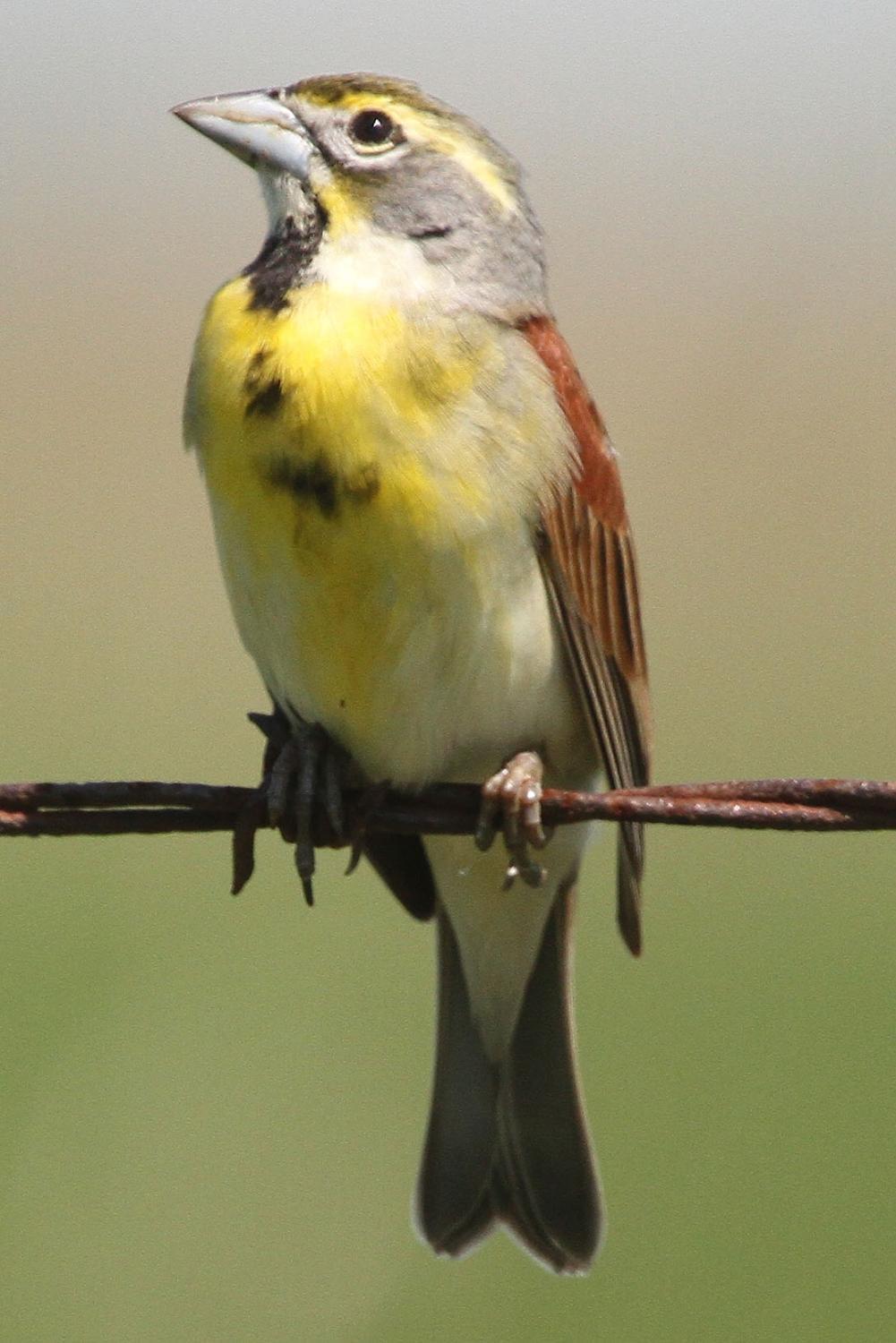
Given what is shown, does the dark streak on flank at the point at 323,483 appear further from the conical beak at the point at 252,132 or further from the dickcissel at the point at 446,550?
the conical beak at the point at 252,132

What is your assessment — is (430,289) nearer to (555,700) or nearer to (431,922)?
(555,700)

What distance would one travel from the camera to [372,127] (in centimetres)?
468

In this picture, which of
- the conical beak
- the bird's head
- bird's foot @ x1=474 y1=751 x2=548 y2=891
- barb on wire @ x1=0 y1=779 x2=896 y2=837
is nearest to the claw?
bird's foot @ x1=474 y1=751 x2=548 y2=891

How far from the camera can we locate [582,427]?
4496 millimetres

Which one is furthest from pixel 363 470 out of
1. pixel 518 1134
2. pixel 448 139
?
pixel 518 1134

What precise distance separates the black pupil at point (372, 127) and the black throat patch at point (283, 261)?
22 cm

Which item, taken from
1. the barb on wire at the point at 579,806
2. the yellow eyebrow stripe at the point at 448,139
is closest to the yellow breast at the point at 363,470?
the yellow eyebrow stripe at the point at 448,139

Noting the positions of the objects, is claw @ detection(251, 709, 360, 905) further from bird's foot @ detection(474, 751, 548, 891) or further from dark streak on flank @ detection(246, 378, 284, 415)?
dark streak on flank @ detection(246, 378, 284, 415)

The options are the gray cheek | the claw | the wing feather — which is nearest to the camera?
the claw

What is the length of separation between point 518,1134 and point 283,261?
1826mm

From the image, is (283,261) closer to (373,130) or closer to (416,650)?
(373,130)

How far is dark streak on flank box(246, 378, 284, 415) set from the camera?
4195mm

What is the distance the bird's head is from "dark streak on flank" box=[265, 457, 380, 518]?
1.41ft

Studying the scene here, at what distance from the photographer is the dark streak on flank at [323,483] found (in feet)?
13.6
